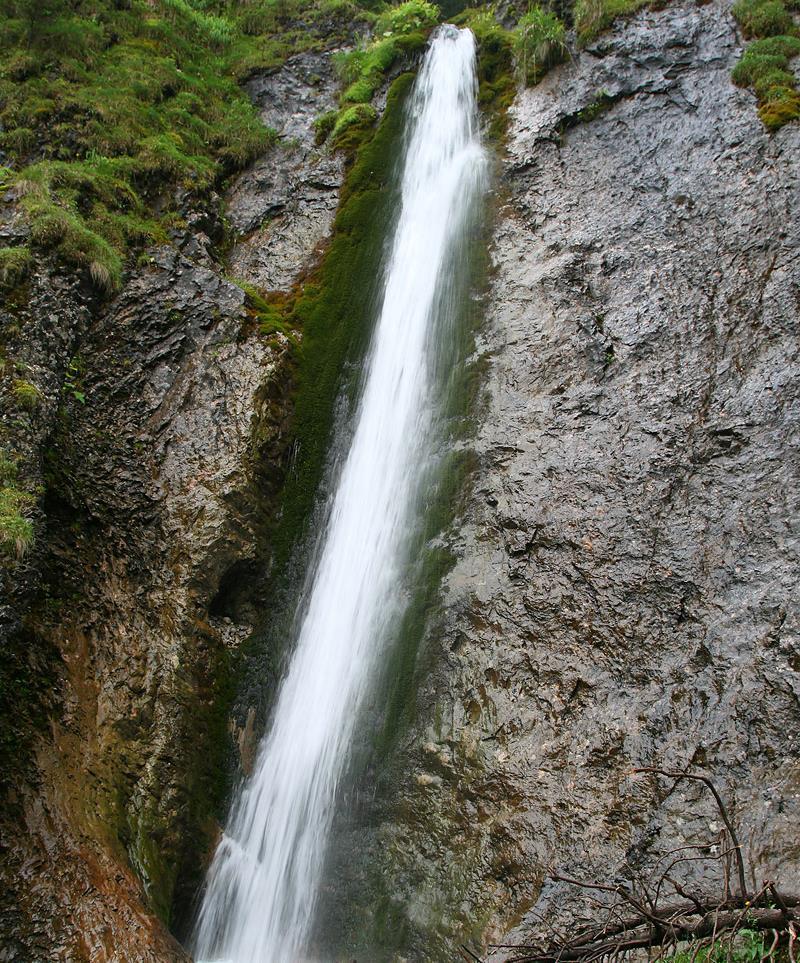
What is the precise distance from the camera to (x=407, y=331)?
25.6ft

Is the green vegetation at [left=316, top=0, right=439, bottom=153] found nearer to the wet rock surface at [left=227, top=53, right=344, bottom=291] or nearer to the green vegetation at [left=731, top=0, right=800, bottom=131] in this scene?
the wet rock surface at [left=227, top=53, right=344, bottom=291]

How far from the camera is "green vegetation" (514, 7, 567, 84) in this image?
9664mm

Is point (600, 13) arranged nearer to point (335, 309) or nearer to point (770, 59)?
point (770, 59)

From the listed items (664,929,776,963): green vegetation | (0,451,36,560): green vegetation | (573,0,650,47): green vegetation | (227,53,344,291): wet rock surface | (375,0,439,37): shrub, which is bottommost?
(664,929,776,963): green vegetation

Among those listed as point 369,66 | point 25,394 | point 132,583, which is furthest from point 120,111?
point 132,583

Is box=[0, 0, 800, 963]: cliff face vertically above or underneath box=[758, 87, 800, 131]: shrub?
underneath

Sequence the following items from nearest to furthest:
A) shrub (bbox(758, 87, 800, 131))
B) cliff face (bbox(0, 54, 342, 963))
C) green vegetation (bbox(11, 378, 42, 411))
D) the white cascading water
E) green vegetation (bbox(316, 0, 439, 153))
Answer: cliff face (bbox(0, 54, 342, 963))
the white cascading water
green vegetation (bbox(11, 378, 42, 411))
shrub (bbox(758, 87, 800, 131))
green vegetation (bbox(316, 0, 439, 153))

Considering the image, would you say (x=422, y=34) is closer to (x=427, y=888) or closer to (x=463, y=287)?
(x=463, y=287)

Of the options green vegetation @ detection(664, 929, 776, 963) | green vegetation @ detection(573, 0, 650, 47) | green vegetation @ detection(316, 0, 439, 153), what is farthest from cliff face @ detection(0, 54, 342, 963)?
green vegetation @ detection(573, 0, 650, 47)

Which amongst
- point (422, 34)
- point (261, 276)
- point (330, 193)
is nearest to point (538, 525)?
point (261, 276)

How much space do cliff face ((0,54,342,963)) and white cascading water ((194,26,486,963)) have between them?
360 millimetres

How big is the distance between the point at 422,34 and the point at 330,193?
13.7ft

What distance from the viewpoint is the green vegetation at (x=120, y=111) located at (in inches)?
310

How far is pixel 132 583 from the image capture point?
5762mm
